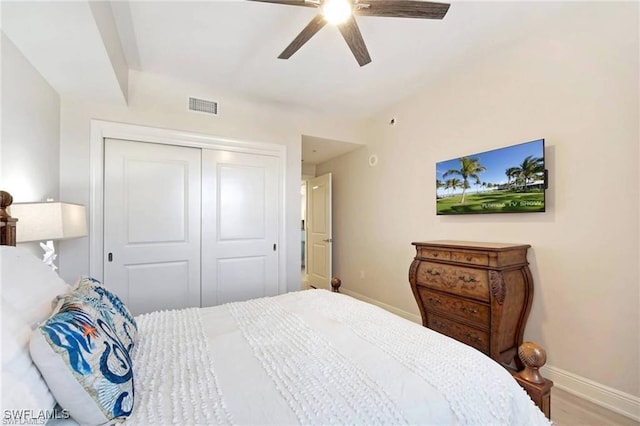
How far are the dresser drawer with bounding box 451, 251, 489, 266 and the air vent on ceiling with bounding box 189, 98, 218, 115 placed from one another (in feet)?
9.25

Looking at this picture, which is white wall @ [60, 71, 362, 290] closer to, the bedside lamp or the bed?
the bedside lamp

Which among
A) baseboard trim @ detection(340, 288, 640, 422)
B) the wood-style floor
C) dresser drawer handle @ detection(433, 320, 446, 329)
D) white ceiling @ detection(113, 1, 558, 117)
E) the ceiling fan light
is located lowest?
the wood-style floor

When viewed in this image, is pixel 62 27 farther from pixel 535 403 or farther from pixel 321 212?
pixel 321 212

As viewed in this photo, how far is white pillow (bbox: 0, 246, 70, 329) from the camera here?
34.6 inches

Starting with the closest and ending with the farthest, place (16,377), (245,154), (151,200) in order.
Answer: (16,377) → (151,200) → (245,154)

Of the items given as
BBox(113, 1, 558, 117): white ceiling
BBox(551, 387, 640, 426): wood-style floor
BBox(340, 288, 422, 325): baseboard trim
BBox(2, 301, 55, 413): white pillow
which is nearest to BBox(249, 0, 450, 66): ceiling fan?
BBox(113, 1, 558, 117): white ceiling

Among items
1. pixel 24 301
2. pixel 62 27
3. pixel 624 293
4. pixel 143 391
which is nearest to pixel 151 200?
pixel 62 27

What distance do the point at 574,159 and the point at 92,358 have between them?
286 cm

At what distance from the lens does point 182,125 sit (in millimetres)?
3002

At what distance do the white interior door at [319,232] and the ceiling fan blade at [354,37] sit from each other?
261 centimetres

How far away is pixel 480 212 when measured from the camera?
102 inches

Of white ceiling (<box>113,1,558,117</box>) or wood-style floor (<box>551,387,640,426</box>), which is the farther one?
white ceiling (<box>113,1,558,117</box>)

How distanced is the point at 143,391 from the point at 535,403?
4.65ft

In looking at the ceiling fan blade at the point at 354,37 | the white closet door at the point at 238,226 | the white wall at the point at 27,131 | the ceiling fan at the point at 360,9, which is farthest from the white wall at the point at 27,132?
the ceiling fan blade at the point at 354,37
